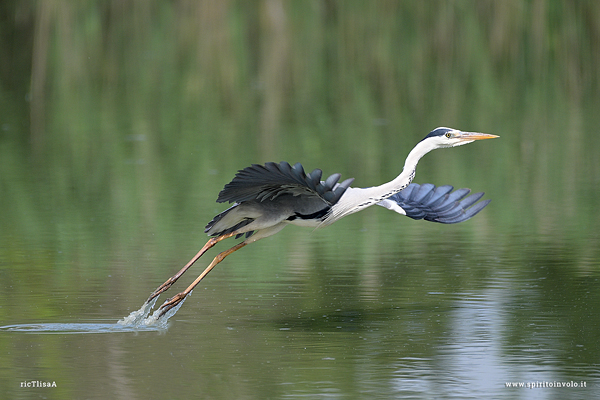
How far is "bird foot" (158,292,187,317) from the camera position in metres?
8.92

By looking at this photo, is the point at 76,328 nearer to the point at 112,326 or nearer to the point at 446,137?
the point at 112,326

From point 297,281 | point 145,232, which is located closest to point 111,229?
point 145,232

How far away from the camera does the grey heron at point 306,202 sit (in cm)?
852

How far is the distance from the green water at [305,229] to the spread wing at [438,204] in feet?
2.20

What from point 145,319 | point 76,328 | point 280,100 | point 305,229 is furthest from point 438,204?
point 280,100

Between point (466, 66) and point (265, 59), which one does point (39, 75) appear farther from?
point (466, 66)

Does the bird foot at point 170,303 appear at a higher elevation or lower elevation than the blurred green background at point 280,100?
lower

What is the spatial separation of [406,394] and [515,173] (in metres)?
9.06

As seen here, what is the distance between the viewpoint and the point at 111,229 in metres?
12.6

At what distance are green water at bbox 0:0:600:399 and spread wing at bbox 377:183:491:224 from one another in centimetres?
67

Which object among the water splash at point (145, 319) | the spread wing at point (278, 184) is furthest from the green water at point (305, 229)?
the spread wing at point (278, 184)

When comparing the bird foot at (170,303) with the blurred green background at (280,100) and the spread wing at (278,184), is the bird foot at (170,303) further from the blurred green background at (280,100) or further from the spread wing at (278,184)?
the blurred green background at (280,100)

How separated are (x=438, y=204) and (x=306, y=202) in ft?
4.25

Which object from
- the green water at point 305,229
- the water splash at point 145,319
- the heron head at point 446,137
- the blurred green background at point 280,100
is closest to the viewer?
the green water at point 305,229
